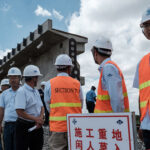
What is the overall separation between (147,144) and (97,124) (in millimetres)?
534

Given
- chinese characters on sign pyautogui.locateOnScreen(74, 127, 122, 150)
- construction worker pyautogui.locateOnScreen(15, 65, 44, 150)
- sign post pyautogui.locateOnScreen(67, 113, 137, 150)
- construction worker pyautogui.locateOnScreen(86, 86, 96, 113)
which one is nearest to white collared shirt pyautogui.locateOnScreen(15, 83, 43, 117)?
construction worker pyautogui.locateOnScreen(15, 65, 44, 150)

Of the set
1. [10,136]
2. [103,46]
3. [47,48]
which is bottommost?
[10,136]

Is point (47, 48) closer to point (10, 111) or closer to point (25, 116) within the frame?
point (10, 111)

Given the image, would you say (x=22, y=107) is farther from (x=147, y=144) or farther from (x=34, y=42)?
(x=34, y=42)

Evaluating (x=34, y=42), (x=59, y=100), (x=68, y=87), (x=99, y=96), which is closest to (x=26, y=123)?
(x=59, y=100)

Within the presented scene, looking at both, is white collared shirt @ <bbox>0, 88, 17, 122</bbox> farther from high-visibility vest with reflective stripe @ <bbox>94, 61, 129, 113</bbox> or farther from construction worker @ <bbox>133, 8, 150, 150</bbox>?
construction worker @ <bbox>133, 8, 150, 150</bbox>

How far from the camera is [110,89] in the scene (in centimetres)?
264

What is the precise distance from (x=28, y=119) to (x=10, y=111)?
1019 millimetres

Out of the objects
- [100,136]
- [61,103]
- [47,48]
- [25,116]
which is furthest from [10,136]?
[47,48]

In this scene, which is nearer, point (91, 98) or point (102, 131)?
point (102, 131)

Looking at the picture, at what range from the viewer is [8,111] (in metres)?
4.37

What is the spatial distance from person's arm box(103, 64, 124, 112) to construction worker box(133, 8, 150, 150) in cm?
31

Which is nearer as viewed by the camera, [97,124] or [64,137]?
[97,124]

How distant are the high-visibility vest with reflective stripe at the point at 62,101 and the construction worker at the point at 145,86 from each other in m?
1.37
